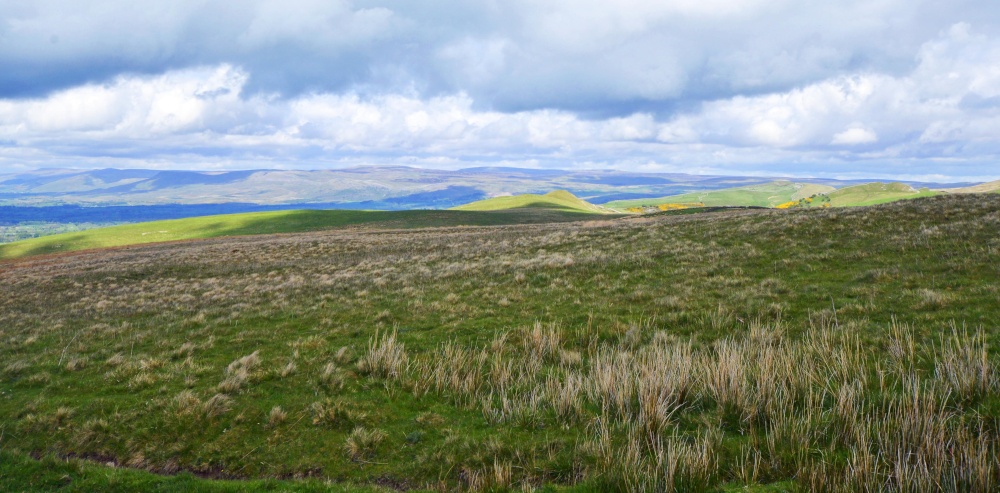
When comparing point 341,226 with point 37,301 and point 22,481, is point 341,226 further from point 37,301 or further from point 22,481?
point 22,481

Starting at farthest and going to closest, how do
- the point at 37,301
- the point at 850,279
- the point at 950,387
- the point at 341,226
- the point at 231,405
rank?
1. the point at 341,226
2. the point at 37,301
3. the point at 850,279
4. the point at 231,405
5. the point at 950,387

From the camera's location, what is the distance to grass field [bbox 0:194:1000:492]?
615cm

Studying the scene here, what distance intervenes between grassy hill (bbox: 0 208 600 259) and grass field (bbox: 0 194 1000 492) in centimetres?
7369

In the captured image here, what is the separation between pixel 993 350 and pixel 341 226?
9814 cm

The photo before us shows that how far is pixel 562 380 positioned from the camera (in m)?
9.98

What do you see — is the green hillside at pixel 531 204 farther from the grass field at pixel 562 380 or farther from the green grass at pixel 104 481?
the green grass at pixel 104 481

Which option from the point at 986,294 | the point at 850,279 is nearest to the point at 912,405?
the point at 986,294

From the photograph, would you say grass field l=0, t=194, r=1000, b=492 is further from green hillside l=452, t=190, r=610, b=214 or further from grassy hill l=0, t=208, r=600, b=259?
green hillside l=452, t=190, r=610, b=214

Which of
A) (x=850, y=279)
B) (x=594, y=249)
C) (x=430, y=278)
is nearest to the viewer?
(x=850, y=279)

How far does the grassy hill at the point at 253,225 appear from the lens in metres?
89.7

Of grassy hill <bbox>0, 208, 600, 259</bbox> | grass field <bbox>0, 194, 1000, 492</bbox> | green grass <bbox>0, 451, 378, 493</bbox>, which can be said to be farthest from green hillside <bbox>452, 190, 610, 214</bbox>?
green grass <bbox>0, 451, 378, 493</bbox>

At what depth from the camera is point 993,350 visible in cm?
873

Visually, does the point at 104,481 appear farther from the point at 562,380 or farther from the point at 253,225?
the point at 253,225

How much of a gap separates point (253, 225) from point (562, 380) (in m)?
113
